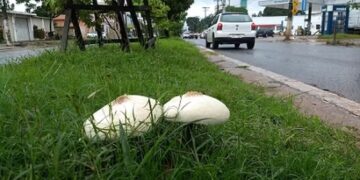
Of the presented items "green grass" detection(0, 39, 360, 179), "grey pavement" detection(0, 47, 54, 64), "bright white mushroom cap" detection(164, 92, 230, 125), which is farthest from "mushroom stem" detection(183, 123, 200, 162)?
"grey pavement" detection(0, 47, 54, 64)

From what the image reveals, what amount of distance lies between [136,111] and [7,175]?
61 centimetres

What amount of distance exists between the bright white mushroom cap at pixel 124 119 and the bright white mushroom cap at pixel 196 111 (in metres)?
0.08

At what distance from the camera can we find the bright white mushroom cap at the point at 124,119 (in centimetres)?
193

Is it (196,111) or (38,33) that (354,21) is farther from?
(196,111)

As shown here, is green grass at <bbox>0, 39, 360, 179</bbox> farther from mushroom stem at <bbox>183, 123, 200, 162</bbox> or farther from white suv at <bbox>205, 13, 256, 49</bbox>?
white suv at <bbox>205, 13, 256, 49</bbox>

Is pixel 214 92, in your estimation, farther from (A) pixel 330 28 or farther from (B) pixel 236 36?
(A) pixel 330 28

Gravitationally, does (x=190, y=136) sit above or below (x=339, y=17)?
above

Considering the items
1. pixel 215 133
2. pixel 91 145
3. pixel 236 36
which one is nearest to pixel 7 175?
pixel 91 145

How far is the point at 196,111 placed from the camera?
78.3 inches

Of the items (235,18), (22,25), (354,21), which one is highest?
(235,18)

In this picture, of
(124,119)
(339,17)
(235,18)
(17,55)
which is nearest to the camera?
(124,119)

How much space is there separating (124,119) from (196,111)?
33cm

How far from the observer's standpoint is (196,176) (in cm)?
187

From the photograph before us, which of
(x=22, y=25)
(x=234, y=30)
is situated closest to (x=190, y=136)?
(x=234, y=30)
